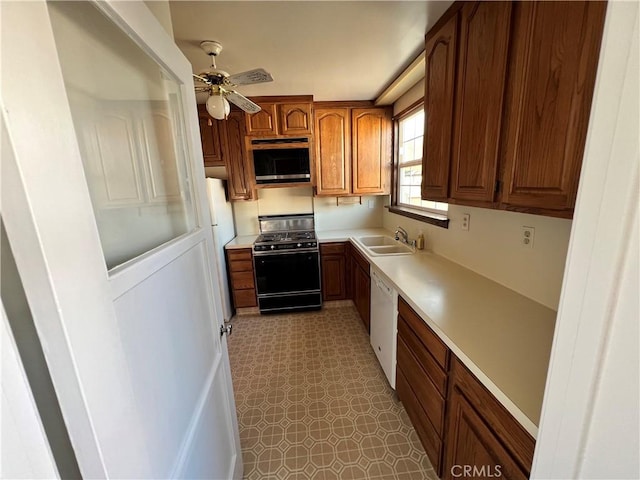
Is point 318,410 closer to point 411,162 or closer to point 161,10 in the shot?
point 161,10

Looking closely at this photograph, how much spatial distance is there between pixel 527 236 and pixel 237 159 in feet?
Result: 9.17

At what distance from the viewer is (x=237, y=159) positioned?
10.00 ft

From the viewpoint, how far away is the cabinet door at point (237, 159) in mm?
2957

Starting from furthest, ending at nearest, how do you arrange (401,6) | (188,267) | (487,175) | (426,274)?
(426,274), (401,6), (487,175), (188,267)

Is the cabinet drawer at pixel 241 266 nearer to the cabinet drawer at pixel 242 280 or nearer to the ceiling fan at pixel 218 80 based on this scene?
the cabinet drawer at pixel 242 280

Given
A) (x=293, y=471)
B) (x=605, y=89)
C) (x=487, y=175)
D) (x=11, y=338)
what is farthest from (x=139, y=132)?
(x=293, y=471)

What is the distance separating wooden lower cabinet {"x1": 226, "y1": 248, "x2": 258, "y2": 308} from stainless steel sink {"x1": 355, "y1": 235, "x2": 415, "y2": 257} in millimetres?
1318

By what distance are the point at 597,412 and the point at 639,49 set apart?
1.73 feet

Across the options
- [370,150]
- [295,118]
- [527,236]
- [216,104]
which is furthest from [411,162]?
[216,104]

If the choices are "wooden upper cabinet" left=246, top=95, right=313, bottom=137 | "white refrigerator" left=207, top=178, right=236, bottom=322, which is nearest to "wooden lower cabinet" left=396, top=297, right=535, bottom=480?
"white refrigerator" left=207, top=178, right=236, bottom=322

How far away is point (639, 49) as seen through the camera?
341mm

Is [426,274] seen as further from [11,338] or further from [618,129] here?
[11,338]

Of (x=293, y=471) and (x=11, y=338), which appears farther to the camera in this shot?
(x=293, y=471)

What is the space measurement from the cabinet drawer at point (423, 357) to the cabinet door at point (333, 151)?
6.44ft
